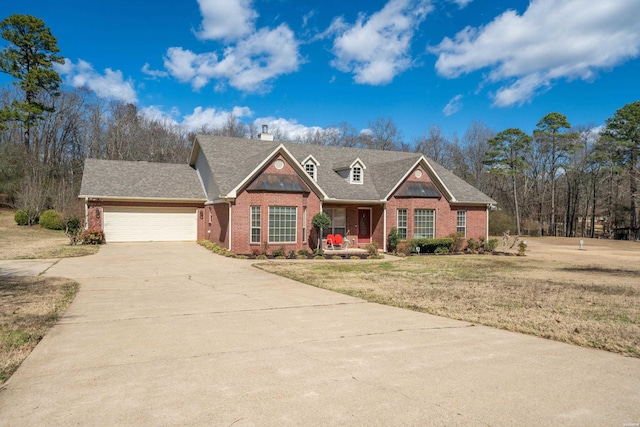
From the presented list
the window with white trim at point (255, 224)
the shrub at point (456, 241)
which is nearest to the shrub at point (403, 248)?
the shrub at point (456, 241)

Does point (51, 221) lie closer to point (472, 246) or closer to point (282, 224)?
point (282, 224)

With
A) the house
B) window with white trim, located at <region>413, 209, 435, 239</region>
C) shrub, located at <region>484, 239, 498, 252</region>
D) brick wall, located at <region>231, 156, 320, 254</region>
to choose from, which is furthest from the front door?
shrub, located at <region>484, 239, 498, 252</region>

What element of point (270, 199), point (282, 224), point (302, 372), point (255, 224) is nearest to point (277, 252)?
point (282, 224)

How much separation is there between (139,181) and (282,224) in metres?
11.1

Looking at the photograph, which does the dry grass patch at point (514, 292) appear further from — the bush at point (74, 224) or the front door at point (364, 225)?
the bush at point (74, 224)

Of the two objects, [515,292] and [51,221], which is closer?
[515,292]

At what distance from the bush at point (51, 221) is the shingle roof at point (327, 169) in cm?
1304

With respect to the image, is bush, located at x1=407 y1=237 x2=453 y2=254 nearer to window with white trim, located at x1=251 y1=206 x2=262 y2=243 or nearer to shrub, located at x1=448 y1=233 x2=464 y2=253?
shrub, located at x1=448 y1=233 x2=464 y2=253

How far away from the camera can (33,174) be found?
3872cm

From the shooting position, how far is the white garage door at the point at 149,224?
82.1 ft

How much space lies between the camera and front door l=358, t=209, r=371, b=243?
2539 cm

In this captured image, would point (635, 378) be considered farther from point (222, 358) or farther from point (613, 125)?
point (613, 125)

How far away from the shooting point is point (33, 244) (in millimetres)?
22688

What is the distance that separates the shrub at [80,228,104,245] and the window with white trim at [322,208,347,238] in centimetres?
1267
